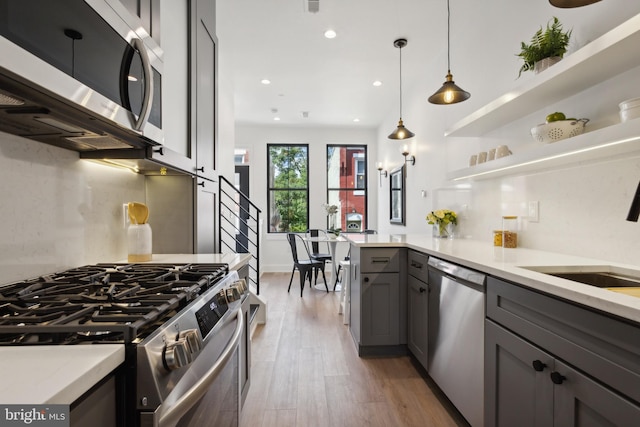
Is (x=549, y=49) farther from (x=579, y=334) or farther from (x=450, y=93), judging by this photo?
(x=579, y=334)

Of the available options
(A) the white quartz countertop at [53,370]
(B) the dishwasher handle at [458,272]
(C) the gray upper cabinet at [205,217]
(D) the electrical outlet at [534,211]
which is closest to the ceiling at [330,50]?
(C) the gray upper cabinet at [205,217]

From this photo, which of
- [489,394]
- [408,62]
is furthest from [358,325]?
[408,62]

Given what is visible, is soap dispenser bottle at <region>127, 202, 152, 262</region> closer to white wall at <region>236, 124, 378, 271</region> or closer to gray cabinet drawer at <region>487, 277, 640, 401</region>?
gray cabinet drawer at <region>487, 277, 640, 401</region>

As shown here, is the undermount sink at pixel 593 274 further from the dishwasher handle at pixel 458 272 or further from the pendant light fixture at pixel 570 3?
the pendant light fixture at pixel 570 3

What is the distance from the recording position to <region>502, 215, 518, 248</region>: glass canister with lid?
2119 mm

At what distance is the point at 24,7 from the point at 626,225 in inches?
89.2

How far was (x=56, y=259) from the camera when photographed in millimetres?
1266

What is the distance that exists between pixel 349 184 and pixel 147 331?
238 inches

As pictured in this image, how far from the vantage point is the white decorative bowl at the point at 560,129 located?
149 centimetres

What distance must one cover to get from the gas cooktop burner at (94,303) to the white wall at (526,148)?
1875mm

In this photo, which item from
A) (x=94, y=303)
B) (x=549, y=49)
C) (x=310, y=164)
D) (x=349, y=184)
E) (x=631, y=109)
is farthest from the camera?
(x=349, y=184)

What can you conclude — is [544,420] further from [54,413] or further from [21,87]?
[21,87]

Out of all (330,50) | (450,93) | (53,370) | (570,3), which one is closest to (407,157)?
(330,50)

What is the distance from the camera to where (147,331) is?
2.28ft
